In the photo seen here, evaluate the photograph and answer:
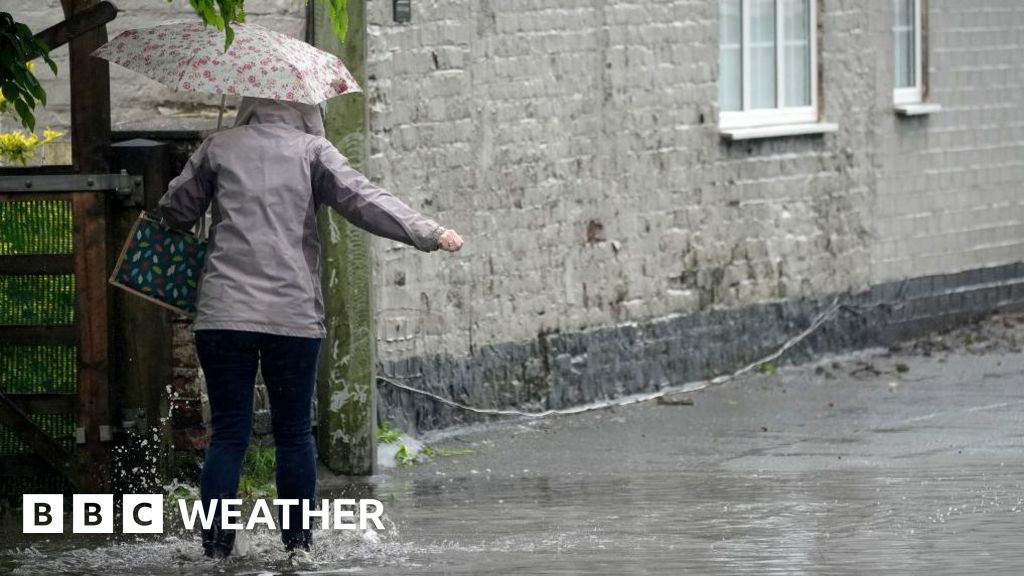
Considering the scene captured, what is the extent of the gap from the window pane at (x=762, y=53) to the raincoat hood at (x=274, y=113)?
6.66 metres

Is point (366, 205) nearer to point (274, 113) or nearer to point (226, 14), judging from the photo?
point (274, 113)

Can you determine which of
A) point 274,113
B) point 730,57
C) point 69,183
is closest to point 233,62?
point 274,113

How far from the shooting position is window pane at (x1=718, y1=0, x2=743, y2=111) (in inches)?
527

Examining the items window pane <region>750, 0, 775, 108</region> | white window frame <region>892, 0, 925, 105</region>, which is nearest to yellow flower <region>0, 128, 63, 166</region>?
window pane <region>750, 0, 775, 108</region>

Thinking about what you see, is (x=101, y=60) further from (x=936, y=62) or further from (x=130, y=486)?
(x=936, y=62)

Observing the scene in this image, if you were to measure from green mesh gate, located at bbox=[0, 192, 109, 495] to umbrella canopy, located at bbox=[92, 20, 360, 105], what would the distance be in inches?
48.3

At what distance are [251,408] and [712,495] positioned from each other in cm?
248

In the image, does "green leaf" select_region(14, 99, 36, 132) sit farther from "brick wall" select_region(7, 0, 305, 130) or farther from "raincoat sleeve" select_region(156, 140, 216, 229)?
"brick wall" select_region(7, 0, 305, 130)

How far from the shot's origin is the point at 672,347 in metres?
12.7

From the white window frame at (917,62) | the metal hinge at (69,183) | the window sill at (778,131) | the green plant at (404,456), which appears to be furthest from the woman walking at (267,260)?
the white window frame at (917,62)

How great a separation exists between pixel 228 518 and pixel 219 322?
2.36ft

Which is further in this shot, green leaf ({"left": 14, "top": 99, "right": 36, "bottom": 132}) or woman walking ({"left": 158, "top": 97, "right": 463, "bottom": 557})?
green leaf ({"left": 14, "top": 99, "right": 36, "bottom": 132})

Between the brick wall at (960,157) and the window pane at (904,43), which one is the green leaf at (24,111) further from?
the window pane at (904,43)

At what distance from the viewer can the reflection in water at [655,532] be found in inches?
289
